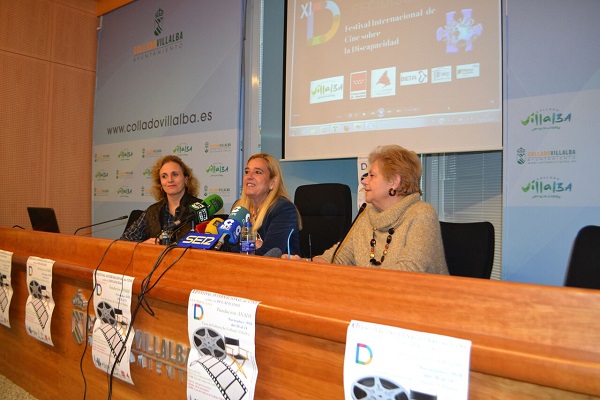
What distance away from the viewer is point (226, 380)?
114cm

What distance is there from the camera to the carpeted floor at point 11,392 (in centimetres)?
195

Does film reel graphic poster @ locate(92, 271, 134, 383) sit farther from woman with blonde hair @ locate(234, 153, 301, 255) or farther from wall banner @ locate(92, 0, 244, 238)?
wall banner @ locate(92, 0, 244, 238)

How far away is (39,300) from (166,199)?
1268 millimetres

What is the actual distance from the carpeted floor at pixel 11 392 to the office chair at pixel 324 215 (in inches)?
61.4

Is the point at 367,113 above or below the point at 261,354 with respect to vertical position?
above

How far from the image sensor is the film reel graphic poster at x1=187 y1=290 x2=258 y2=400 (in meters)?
1.10

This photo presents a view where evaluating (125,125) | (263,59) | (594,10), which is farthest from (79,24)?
(594,10)

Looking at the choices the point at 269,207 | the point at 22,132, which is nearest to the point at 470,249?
the point at 269,207

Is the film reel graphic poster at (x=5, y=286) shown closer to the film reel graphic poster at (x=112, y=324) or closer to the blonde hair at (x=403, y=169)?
the film reel graphic poster at (x=112, y=324)

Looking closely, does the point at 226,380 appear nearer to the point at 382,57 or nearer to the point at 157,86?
the point at 382,57

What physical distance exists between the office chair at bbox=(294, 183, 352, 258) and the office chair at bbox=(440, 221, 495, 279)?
0.92 m

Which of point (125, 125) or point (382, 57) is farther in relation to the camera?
point (125, 125)

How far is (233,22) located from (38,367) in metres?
3.45

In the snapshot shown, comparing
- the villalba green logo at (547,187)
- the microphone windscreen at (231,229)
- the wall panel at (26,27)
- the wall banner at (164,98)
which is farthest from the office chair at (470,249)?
the wall panel at (26,27)
